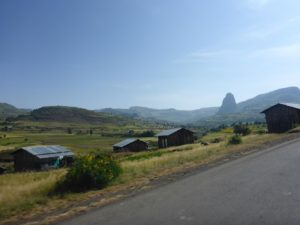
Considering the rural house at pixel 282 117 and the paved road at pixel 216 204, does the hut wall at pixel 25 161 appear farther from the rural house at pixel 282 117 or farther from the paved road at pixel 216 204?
the paved road at pixel 216 204

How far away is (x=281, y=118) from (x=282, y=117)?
0.26m

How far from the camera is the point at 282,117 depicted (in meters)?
59.4

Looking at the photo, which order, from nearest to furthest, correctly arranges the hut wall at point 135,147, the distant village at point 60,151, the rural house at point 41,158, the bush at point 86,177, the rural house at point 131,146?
the bush at point 86,177 → the rural house at point 41,158 → the distant village at point 60,151 → the rural house at point 131,146 → the hut wall at point 135,147

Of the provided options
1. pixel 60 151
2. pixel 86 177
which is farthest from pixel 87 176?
pixel 60 151

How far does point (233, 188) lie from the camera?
36.2 ft

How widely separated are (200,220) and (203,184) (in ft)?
15.2

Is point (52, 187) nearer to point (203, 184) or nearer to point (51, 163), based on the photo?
point (203, 184)

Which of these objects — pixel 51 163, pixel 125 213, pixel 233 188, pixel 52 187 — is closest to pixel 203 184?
pixel 233 188

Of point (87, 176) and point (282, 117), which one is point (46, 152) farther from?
point (87, 176)

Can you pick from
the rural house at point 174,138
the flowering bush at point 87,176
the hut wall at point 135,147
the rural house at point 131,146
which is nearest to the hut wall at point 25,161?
the rural house at point 131,146

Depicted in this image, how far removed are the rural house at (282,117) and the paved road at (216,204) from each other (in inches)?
1881

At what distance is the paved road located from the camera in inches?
309

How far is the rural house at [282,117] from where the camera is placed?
2274 inches

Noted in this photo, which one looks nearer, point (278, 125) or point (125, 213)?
point (125, 213)
